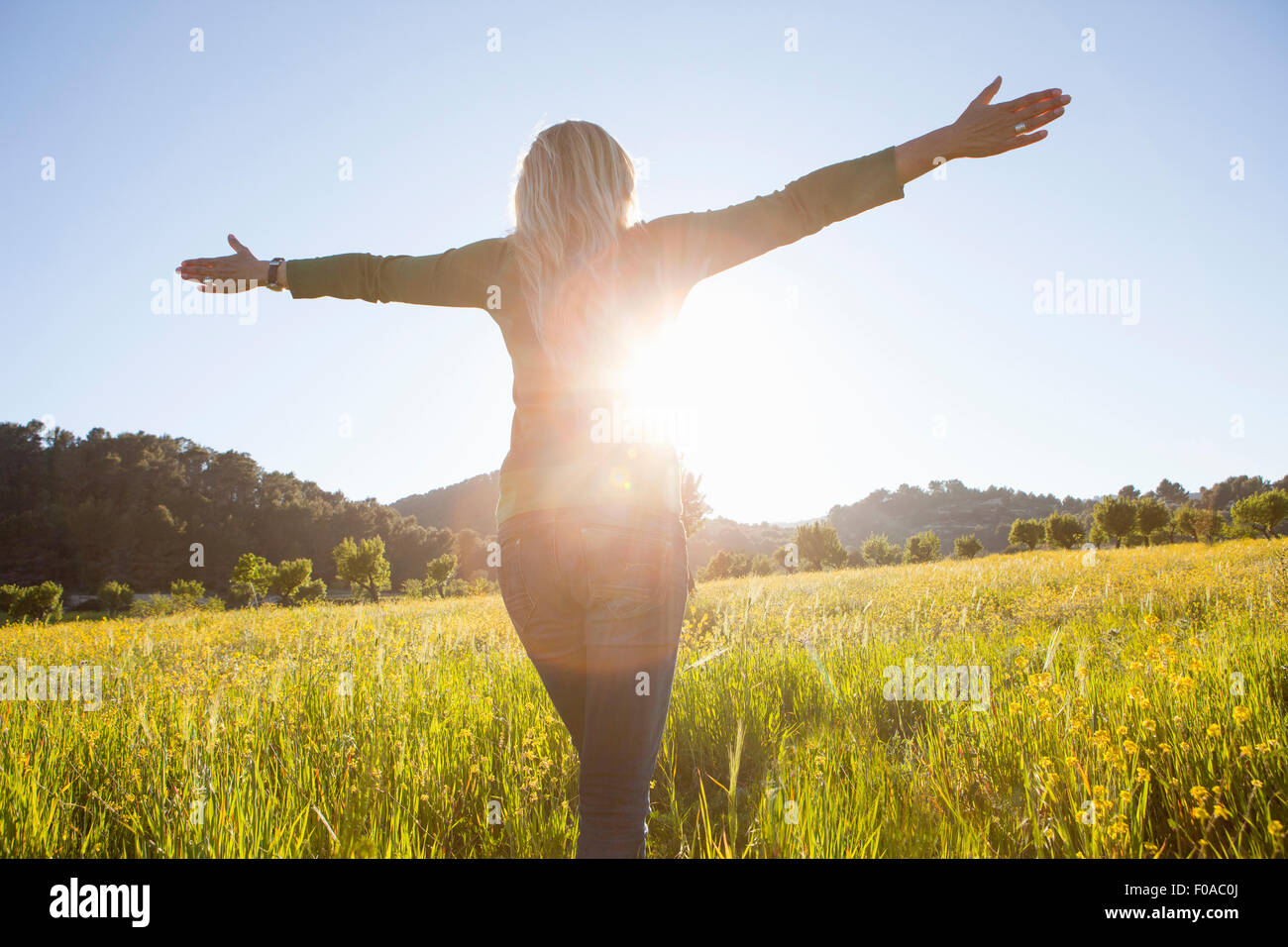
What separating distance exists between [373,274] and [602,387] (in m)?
1.18

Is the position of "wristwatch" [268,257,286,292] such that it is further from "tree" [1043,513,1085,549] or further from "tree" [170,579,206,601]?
"tree" [1043,513,1085,549]

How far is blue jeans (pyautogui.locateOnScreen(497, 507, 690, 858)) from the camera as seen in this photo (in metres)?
1.38

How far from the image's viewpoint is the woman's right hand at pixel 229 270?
2473mm

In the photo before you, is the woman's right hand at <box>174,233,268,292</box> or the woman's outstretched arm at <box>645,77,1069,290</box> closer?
the woman's outstretched arm at <box>645,77,1069,290</box>

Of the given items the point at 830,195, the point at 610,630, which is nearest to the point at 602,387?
the point at 610,630

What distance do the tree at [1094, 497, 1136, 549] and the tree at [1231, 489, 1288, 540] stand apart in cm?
591

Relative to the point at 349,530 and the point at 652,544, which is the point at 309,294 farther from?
the point at 349,530

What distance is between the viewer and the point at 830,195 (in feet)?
5.87

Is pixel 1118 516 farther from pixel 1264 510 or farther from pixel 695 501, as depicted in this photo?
pixel 695 501

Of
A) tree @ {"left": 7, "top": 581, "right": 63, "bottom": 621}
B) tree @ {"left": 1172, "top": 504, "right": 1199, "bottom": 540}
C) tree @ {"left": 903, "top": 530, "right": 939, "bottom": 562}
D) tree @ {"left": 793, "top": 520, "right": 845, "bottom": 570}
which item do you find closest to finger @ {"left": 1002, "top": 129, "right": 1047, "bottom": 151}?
tree @ {"left": 7, "top": 581, "right": 63, "bottom": 621}

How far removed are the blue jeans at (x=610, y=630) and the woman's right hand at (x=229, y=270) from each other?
1888 millimetres
